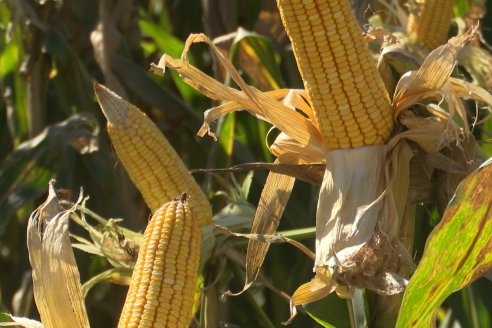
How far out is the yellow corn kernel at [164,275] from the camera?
1.60 meters

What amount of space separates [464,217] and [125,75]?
7.69 feet

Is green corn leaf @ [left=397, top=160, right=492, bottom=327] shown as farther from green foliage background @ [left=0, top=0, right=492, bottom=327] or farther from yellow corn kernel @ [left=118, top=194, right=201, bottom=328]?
green foliage background @ [left=0, top=0, right=492, bottom=327]

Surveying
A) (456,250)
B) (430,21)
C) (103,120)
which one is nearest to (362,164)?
(456,250)

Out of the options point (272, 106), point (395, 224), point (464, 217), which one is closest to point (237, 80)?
point (272, 106)

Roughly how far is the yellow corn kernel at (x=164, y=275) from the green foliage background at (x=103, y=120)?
1.15 meters

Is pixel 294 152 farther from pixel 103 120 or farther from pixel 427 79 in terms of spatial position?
pixel 103 120

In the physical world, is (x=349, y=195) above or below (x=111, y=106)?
below

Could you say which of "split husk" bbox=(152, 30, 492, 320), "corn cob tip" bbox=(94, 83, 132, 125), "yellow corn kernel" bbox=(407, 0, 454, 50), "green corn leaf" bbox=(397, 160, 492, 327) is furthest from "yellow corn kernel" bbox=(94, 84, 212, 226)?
"yellow corn kernel" bbox=(407, 0, 454, 50)

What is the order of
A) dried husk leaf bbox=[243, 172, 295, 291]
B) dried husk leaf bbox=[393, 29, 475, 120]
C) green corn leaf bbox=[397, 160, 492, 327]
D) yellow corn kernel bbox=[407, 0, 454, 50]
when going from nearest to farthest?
green corn leaf bbox=[397, 160, 492, 327] → dried husk leaf bbox=[393, 29, 475, 120] → dried husk leaf bbox=[243, 172, 295, 291] → yellow corn kernel bbox=[407, 0, 454, 50]

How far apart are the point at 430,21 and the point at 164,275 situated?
1.47 metres

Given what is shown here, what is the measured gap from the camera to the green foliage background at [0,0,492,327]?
307cm

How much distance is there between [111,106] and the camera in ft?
7.40

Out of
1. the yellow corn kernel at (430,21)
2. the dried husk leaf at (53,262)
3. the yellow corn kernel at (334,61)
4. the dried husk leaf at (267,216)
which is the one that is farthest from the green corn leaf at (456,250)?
the yellow corn kernel at (430,21)

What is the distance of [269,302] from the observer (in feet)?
10.4
